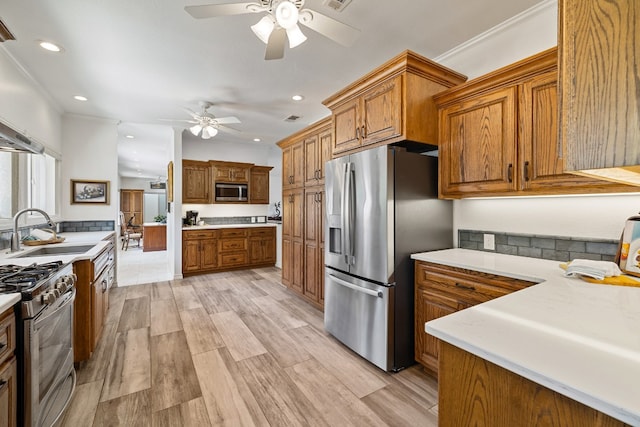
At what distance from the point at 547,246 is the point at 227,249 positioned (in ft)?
16.2

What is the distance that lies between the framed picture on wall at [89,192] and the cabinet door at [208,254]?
166 centimetres

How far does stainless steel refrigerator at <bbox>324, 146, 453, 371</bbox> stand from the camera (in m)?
2.17

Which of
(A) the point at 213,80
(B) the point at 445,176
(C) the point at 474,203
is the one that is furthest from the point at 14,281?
(C) the point at 474,203

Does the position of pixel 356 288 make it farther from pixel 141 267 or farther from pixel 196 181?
pixel 141 267

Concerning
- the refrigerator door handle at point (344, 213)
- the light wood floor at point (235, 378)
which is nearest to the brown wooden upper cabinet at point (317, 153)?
the refrigerator door handle at point (344, 213)

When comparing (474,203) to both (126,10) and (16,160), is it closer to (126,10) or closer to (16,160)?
(126,10)

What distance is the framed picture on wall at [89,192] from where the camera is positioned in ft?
14.2

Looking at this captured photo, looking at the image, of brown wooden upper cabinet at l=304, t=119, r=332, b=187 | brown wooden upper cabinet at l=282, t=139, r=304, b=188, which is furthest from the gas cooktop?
brown wooden upper cabinet at l=282, t=139, r=304, b=188

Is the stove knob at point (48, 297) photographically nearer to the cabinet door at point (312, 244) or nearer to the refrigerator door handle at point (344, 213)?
the refrigerator door handle at point (344, 213)

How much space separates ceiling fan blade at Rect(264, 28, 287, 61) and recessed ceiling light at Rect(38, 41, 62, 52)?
210 cm

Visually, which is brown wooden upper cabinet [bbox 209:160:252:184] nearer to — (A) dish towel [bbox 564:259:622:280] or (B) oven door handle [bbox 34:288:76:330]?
(B) oven door handle [bbox 34:288:76:330]

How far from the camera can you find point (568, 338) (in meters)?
0.81

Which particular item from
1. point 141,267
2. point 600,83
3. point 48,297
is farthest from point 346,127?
point 141,267

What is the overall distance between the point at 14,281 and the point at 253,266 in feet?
14.5
